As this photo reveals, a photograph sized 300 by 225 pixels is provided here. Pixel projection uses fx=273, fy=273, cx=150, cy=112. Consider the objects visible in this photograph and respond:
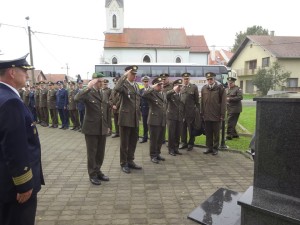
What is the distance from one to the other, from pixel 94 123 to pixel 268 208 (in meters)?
2.90

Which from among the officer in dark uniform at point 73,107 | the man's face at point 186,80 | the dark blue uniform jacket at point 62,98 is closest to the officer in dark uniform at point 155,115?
the man's face at point 186,80

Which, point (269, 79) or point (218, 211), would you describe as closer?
point (218, 211)

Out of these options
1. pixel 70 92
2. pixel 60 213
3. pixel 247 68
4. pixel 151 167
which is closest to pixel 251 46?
pixel 247 68

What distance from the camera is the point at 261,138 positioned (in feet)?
8.32

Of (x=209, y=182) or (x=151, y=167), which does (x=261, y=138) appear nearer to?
(x=209, y=182)

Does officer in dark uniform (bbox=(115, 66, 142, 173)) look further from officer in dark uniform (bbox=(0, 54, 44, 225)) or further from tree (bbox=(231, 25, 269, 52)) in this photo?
tree (bbox=(231, 25, 269, 52))

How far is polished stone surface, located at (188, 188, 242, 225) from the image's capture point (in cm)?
313

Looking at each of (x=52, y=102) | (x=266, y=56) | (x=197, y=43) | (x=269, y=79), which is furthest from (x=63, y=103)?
(x=197, y=43)

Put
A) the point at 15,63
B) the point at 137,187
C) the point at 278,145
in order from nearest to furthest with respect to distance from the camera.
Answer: the point at 15,63
the point at 278,145
the point at 137,187

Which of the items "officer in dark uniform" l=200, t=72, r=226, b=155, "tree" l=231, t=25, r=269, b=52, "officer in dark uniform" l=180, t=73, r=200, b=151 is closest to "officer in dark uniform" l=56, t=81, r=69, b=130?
"officer in dark uniform" l=180, t=73, r=200, b=151

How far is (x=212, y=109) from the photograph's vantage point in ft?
20.8

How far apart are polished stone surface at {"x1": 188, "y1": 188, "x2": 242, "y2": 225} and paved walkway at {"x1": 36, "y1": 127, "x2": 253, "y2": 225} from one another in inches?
5.4

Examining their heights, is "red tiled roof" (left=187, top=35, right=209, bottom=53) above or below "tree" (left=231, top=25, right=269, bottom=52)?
below

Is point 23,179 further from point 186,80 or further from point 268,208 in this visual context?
point 186,80
